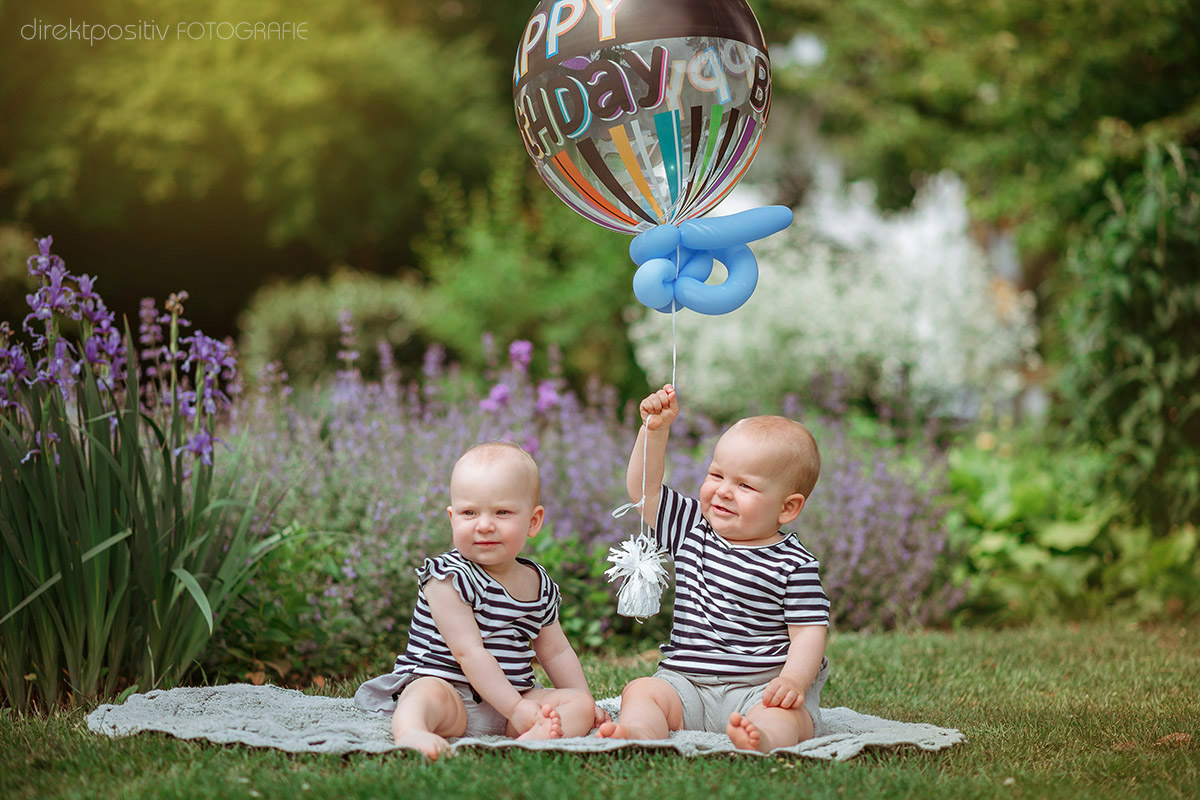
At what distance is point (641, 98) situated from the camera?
9.32 feet

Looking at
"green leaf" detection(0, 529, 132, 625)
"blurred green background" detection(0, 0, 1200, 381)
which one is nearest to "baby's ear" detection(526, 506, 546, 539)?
"green leaf" detection(0, 529, 132, 625)

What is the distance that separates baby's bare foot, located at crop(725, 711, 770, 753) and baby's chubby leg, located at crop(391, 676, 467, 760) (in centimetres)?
70

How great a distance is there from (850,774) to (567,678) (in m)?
0.82

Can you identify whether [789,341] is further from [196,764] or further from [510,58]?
[510,58]

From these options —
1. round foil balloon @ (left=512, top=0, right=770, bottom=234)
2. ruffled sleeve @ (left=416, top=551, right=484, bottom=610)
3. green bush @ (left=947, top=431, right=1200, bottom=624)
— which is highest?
round foil balloon @ (left=512, top=0, right=770, bottom=234)

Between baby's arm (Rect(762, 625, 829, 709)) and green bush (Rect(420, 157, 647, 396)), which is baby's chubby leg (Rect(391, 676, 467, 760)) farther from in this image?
green bush (Rect(420, 157, 647, 396))

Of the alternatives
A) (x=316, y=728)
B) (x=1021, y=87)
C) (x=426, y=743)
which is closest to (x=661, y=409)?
(x=426, y=743)

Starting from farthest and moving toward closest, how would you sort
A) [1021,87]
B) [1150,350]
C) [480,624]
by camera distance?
[1021,87] < [1150,350] < [480,624]

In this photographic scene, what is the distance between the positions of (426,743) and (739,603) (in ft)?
2.98

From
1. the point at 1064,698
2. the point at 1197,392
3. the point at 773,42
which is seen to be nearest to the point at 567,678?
the point at 1064,698

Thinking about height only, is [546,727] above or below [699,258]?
below

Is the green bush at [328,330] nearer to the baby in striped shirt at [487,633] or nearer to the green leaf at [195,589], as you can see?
the green leaf at [195,589]

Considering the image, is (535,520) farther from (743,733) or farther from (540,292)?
(540,292)

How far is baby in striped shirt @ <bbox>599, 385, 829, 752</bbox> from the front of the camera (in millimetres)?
2781
